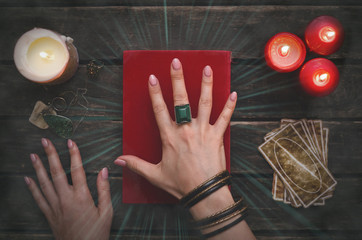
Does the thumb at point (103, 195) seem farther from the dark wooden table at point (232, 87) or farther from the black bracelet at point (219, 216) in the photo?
the black bracelet at point (219, 216)

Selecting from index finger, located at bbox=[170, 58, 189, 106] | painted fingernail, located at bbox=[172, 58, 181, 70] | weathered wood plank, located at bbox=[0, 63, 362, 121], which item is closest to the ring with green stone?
index finger, located at bbox=[170, 58, 189, 106]

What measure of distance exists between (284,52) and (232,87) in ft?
0.70

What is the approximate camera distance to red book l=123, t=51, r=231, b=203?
2.69 feet

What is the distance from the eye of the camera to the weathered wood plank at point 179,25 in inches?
34.6

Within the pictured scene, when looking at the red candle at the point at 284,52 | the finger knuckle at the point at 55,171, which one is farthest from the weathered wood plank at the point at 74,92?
the red candle at the point at 284,52

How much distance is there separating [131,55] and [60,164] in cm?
49

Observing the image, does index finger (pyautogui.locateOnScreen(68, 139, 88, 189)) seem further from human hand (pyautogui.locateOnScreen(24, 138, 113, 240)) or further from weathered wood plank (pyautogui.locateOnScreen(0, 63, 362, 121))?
weathered wood plank (pyautogui.locateOnScreen(0, 63, 362, 121))

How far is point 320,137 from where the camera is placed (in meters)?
0.87

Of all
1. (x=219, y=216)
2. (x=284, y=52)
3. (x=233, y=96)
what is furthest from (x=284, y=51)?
(x=219, y=216)

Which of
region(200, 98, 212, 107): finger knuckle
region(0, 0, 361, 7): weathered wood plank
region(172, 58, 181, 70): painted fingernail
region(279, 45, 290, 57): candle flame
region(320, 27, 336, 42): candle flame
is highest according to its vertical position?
region(0, 0, 361, 7): weathered wood plank

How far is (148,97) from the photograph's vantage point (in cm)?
83

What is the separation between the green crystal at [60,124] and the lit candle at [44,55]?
0.52 ft

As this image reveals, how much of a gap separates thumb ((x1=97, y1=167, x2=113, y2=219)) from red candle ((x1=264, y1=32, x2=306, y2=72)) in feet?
2.39

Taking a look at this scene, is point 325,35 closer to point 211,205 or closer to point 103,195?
point 211,205
